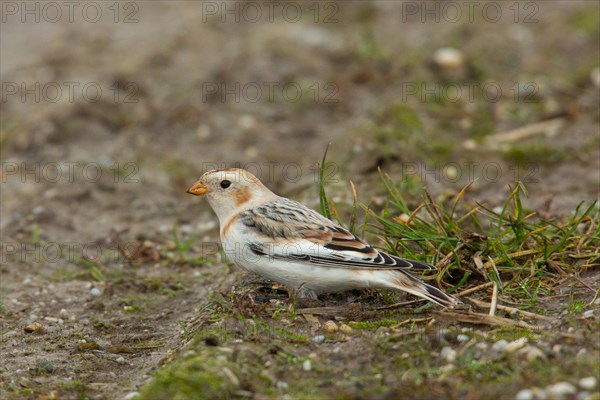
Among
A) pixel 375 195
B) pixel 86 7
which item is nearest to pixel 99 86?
pixel 86 7

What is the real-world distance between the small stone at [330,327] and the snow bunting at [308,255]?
28 cm

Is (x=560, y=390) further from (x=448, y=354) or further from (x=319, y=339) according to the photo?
(x=319, y=339)

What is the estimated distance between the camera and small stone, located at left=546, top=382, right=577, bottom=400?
12.8 feet

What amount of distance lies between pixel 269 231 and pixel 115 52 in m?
6.48

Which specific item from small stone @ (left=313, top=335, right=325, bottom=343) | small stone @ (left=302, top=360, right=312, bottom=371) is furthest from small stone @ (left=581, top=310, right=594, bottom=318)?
small stone @ (left=302, top=360, right=312, bottom=371)

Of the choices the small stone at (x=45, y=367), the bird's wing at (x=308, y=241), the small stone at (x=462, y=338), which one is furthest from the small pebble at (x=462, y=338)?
the small stone at (x=45, y=367)

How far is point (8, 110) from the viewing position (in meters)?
9.90

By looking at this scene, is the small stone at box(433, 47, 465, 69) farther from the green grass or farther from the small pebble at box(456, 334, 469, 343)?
the small pebble at box(456, 334, 469, 343)

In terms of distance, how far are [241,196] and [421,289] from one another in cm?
146

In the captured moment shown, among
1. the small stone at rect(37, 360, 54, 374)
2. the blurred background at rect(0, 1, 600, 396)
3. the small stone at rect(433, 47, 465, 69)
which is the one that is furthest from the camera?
the small stone at rect(433, 47, 465, 69)

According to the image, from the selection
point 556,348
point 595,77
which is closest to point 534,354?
point 556,348

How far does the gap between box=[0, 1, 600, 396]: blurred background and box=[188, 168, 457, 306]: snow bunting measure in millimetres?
1577

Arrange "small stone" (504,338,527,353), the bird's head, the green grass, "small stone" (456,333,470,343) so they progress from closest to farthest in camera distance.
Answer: the green grass < "small stone" (504,338,527,353) < "small stone" (456,333,470,343) < the bird's head

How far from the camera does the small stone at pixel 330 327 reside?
4934mm
